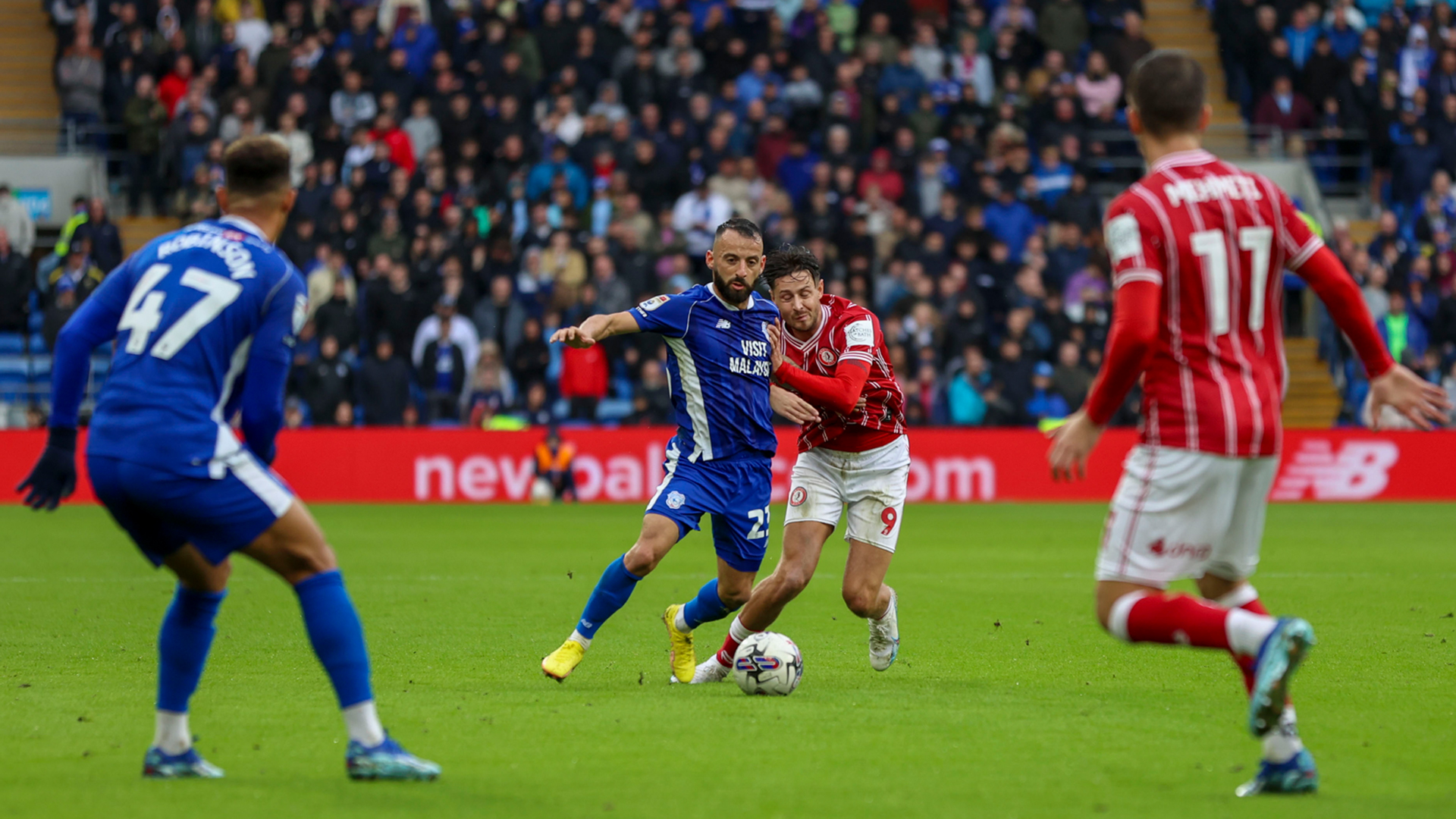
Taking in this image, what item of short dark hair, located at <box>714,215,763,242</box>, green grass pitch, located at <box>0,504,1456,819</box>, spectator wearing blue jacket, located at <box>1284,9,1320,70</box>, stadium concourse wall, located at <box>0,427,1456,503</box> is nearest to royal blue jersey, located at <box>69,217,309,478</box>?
green grass pitch, located at <box>0,504,1456,819</box>

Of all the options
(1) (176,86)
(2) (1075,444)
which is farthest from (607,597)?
(1) (176,86)

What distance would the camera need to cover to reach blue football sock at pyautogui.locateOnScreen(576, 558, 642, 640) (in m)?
8.08

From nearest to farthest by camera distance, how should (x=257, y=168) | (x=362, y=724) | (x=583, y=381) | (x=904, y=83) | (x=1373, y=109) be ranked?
(x=362, y=724) < (x=257, y=168) < (x=583, y=381) < (x=904, y=83) < (x=1373, y=109)

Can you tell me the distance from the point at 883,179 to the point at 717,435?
1700 centimetres

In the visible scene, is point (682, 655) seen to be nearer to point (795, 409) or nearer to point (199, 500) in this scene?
point (795, 409)

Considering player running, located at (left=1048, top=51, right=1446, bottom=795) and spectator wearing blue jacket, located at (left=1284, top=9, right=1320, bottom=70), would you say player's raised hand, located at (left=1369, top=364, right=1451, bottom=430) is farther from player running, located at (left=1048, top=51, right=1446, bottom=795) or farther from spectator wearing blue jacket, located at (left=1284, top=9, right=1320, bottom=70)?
spectator wearing blue jacket, located at (left=1284, top=9, right=1320, bottom=70)

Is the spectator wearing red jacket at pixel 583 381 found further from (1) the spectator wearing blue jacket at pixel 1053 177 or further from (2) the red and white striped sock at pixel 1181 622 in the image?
(2) the red and white striped sock at pixel 1181 622

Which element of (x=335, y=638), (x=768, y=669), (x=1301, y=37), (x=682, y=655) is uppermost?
(x=1301, y=37)

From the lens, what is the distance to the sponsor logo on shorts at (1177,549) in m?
5.29

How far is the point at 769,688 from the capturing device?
25.5 feet

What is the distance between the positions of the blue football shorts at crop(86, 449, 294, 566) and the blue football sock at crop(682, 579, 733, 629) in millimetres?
3207

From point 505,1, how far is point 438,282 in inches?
243

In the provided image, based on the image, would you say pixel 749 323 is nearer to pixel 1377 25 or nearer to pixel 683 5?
pixel 683 5

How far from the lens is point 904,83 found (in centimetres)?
2611
